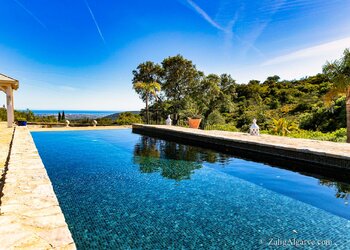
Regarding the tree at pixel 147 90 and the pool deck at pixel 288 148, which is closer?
the pool deck at pixel 288 148

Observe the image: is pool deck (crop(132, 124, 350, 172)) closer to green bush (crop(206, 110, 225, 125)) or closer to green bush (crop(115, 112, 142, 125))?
A: green bush (crop(206, 110, 225, 125))

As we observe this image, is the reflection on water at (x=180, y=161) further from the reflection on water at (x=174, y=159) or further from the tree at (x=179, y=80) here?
the tree at (x=179, y=80)

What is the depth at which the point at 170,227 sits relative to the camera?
3.33 metres

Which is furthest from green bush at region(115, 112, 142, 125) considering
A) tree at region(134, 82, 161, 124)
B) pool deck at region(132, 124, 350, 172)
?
pool deck at region(132, 124, 350, 172)

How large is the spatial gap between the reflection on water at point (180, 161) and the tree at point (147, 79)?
8.02 m

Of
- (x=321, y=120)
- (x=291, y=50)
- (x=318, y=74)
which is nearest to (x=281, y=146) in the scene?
(x=321, y=120)

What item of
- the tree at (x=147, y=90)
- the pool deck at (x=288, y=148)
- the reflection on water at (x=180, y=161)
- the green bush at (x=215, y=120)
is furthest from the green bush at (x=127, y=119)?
the reflection on water at (x=180, y=161)

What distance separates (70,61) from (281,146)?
1891 cm

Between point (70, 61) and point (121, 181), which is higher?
point (70, 61)

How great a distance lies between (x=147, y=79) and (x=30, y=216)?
17330mm

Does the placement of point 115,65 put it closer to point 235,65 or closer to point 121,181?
point 235,65

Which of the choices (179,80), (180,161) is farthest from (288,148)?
(179,80)

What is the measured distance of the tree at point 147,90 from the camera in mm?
17216

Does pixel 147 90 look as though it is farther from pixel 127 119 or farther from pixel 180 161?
pixel 180 161
